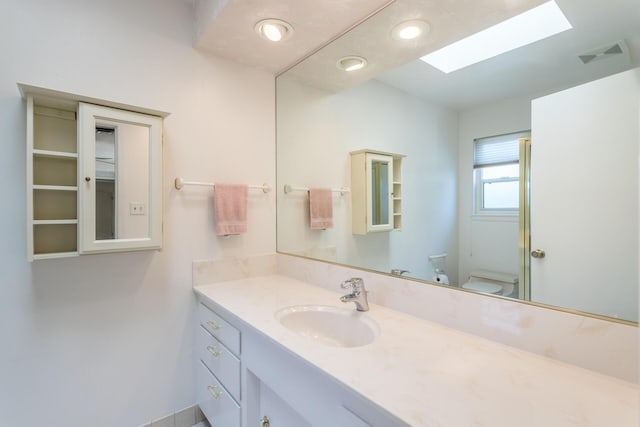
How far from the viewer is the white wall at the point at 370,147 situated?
1239 mm

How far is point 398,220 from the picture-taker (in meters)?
1.40

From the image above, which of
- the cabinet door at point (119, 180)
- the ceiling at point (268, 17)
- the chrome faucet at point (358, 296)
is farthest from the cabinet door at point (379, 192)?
the cabinet door at point (119, 180)

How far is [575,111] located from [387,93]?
0.80m

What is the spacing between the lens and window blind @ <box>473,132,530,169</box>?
997 millimetres

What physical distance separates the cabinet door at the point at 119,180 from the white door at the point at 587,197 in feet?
5.17

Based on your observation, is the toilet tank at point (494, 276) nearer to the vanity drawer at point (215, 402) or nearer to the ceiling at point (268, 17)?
the vanity drawer at point (215, 402)

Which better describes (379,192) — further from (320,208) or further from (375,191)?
(320,208)

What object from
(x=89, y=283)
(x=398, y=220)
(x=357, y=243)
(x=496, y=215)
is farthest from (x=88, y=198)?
(x=496, y=215)

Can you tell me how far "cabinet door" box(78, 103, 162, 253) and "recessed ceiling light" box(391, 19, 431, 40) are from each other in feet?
4.03

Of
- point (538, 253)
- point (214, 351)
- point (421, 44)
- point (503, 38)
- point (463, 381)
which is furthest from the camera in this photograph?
point (214, 351)

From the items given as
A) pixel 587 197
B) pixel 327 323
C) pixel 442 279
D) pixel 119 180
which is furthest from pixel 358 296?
pixel 119 180

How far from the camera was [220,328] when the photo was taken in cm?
141

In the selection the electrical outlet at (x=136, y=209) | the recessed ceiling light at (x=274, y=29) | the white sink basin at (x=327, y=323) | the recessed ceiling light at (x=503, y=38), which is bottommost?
the white sink basin at (x=327, y=323)

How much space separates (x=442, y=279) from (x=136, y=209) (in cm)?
142
